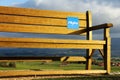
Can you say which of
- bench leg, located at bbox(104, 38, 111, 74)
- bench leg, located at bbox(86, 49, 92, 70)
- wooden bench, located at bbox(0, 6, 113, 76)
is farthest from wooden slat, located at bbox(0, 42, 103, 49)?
bench leg, located at bbox(86, 49, 92, 70)

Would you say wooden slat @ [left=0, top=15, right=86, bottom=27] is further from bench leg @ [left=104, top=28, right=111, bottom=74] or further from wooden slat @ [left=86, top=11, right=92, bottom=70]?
bench leg @ [left=104, top=28, right=111, bottom=74]

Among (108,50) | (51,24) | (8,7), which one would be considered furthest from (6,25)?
(108,50)

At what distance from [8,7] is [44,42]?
→ 1601 millimetres

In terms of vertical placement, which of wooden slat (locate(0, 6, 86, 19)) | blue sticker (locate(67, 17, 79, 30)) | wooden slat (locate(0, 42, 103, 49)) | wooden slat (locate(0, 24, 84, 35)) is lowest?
wooden slat (locate(0, 42, 103, 49))

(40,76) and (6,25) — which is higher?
(6,25)

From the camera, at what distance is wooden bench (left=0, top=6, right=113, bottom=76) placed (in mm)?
7590

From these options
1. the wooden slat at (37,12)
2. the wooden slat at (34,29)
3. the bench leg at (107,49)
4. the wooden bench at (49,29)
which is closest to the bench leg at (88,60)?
the wooden bench at (49,29)

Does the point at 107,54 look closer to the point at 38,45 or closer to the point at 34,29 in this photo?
the point at 38,45

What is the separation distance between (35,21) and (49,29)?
0.41m

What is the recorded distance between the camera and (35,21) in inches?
356

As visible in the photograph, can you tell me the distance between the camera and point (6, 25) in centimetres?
860

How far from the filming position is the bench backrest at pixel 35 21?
8664 mm

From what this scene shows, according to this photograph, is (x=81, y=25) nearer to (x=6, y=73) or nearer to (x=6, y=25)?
(x=6, y=25)

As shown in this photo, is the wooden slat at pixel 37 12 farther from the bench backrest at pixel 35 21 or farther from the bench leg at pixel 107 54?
the bench leg at pixel 107 54
